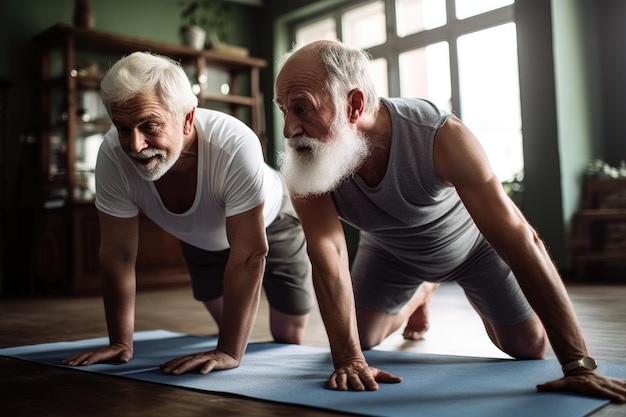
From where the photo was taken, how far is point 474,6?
5.25m

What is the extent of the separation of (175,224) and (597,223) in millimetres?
3732

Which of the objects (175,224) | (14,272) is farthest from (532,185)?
(14,272)

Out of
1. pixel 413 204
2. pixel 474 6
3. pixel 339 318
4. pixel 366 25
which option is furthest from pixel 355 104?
pixel 366 25

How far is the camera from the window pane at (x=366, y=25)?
6035 mm

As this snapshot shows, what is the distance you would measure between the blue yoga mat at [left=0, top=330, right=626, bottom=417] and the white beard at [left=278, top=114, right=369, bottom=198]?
0.51 m

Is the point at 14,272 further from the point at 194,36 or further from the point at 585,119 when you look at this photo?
the point at 585,119

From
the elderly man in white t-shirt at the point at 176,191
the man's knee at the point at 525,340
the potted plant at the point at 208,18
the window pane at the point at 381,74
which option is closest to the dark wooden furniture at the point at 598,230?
the window pane at the point at 381,74

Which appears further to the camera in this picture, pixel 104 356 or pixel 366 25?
pixel 366 25

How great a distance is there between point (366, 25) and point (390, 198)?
4.93 m

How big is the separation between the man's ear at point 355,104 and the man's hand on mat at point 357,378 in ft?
2.02

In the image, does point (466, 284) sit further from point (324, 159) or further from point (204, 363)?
point (204, 363)

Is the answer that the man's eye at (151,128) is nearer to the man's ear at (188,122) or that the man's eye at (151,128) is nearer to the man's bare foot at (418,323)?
the man's ear at (188,122)

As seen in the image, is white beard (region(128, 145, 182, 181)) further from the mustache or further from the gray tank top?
the gray tank top

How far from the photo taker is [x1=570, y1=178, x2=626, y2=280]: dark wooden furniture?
450cm
